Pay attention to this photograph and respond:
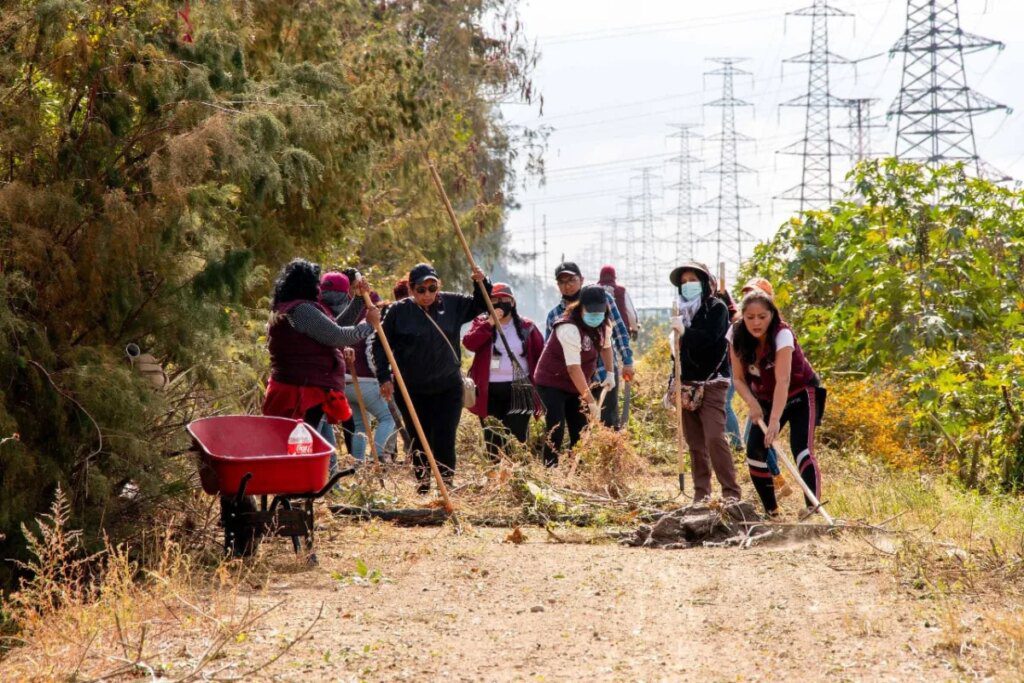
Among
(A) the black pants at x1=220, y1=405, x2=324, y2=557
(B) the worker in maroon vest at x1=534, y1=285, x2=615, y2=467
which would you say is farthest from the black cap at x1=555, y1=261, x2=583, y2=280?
(A) the black pants at x1=220, y1=405, x2=324, y2=557

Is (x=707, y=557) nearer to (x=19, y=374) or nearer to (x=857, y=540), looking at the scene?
(x=857, y=540)

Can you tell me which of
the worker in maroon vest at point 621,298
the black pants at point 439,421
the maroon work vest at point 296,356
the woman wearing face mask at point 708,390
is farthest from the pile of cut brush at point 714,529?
the worker in maroon vest at point 621,298

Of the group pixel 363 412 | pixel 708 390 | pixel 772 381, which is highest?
pixel 772 381

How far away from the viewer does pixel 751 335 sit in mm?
9180

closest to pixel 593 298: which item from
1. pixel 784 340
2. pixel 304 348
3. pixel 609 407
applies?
pixel 609 407

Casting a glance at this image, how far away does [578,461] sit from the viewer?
34.8 ft

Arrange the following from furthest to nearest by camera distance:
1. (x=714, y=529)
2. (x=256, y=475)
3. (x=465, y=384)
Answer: (x=465, y=384) → (x=714, y=529) → (x=256, y=475)

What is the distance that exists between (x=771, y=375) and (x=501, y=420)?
11.6 feet

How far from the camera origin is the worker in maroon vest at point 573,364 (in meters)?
11.3

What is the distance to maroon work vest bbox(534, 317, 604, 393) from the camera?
11531 mm

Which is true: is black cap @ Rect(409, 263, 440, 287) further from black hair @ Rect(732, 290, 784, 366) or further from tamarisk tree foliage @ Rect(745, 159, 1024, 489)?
tamarisk tree foliage @ Rect(745, 159, 1024, 489)

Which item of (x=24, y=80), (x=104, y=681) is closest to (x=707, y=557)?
(x=104, y=681)

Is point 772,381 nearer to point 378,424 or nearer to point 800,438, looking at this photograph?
point 800,438

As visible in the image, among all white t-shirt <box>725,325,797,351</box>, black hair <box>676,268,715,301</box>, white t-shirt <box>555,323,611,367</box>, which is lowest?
white t-shirt <box>555,323,611,367</box>
